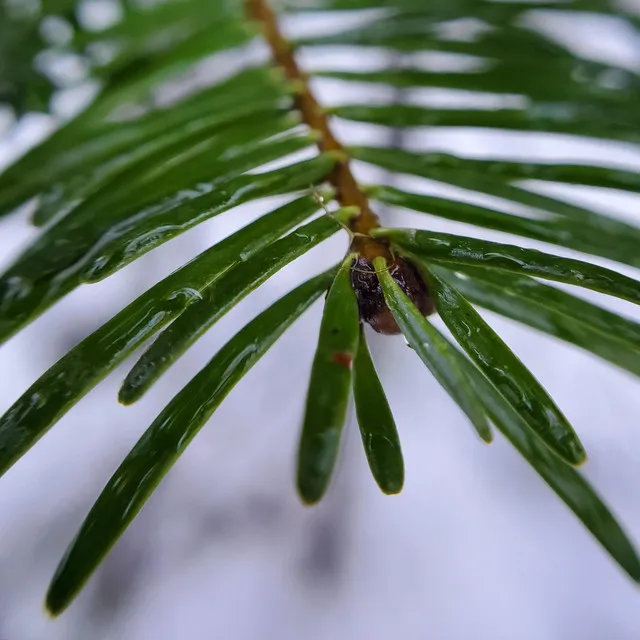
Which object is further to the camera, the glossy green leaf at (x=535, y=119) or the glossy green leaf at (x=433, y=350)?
the glossy green leaf at (x=535, y=119)

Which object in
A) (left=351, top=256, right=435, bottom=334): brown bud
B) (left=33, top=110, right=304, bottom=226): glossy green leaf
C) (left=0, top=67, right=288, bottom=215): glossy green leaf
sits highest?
(left=0, top=67, right=288, bottom=215): glossy green leaf

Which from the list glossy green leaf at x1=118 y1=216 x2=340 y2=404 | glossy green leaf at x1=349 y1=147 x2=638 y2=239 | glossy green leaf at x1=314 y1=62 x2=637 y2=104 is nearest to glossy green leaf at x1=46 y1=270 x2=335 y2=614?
glossy green leaf at x1=118 y1=216 x2=340 y2=404

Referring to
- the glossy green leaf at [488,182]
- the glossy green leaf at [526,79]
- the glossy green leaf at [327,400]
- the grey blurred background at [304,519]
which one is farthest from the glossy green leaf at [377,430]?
the grey blurred background at [304,519]

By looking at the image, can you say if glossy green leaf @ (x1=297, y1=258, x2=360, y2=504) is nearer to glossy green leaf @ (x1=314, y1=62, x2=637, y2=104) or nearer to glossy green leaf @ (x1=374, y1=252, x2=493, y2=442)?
glossy green leaf @ (x1=374, y1=252, x2=493, y2=442)

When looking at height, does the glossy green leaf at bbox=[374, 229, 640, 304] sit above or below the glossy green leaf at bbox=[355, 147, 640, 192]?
below

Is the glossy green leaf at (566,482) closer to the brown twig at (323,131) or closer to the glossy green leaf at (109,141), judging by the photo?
the brown twig at (323,131)

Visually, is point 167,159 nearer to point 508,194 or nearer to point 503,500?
point 508,194
